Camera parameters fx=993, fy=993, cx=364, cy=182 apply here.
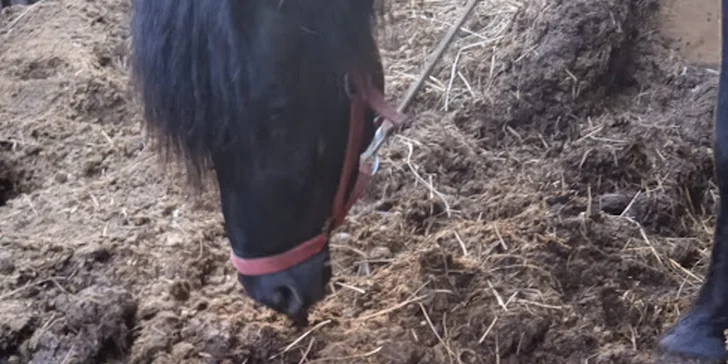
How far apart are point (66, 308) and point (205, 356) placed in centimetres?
40

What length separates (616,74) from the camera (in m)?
3.44

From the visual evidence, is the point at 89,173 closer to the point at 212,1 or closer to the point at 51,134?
the point at 51,134

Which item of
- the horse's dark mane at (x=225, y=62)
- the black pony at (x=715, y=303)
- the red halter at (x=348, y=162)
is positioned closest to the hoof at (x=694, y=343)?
the black pony at (x=715, y=303)

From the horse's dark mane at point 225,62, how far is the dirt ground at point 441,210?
30 cm

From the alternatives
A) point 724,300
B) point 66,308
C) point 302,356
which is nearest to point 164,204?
point 66,308

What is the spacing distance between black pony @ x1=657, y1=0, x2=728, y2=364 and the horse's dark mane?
32.6 inches

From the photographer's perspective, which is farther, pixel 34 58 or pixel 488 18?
pixel 488 18

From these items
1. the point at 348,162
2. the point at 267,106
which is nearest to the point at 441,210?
the point at 348,162

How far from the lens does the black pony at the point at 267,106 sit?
1740 millimetres

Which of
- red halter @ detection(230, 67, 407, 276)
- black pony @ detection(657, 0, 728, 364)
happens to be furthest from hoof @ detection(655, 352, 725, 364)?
red halter @ detection(230, 67, 407, 276)

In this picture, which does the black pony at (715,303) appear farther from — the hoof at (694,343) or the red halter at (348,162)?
the red halter at (348,162)

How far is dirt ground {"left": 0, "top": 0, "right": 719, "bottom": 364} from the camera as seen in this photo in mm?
2375

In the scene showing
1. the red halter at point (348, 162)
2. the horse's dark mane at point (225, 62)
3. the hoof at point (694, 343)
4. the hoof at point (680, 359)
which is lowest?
the hoof at point (680, 359)

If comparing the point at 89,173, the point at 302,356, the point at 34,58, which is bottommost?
the point at 302,356
